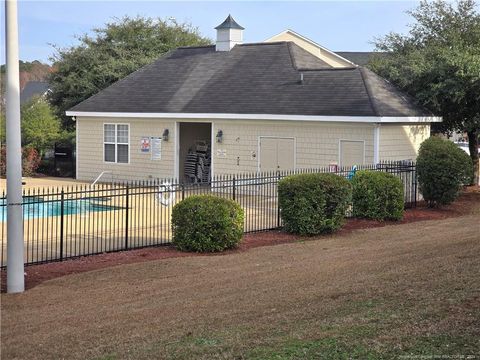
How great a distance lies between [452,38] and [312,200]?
46.6ft

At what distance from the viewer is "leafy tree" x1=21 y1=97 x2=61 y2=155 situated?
35344mm

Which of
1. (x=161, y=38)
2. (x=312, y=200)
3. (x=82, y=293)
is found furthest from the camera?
(x=161, y=38)

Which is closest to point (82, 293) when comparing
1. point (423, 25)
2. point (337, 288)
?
point (337, 288)

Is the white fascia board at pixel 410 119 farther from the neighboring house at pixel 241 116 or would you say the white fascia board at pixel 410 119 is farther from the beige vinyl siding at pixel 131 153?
the beige vinyl siding at pixel 131 153

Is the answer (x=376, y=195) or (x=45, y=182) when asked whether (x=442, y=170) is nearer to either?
(x=376, y=195)

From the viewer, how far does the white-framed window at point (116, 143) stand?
93.8 feet

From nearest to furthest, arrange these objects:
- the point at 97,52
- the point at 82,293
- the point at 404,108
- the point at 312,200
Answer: the point at 82,293 → the point at 312,200 → the point at 404,108 → the point at 97,52

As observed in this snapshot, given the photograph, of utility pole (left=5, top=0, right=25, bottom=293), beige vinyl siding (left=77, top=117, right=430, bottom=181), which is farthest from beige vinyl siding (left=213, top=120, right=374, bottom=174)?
utility pole (left=5, top=0, right=25, bottom=293)

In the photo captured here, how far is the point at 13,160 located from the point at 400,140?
51.7 feet

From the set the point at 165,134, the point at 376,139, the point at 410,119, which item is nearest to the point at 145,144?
the point at 165,134

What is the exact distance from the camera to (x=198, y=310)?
8.23 m

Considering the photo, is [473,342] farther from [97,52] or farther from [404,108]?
[97,52]

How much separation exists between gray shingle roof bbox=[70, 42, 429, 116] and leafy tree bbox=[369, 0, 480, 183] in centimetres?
101

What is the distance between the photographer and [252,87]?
26.3 meters
